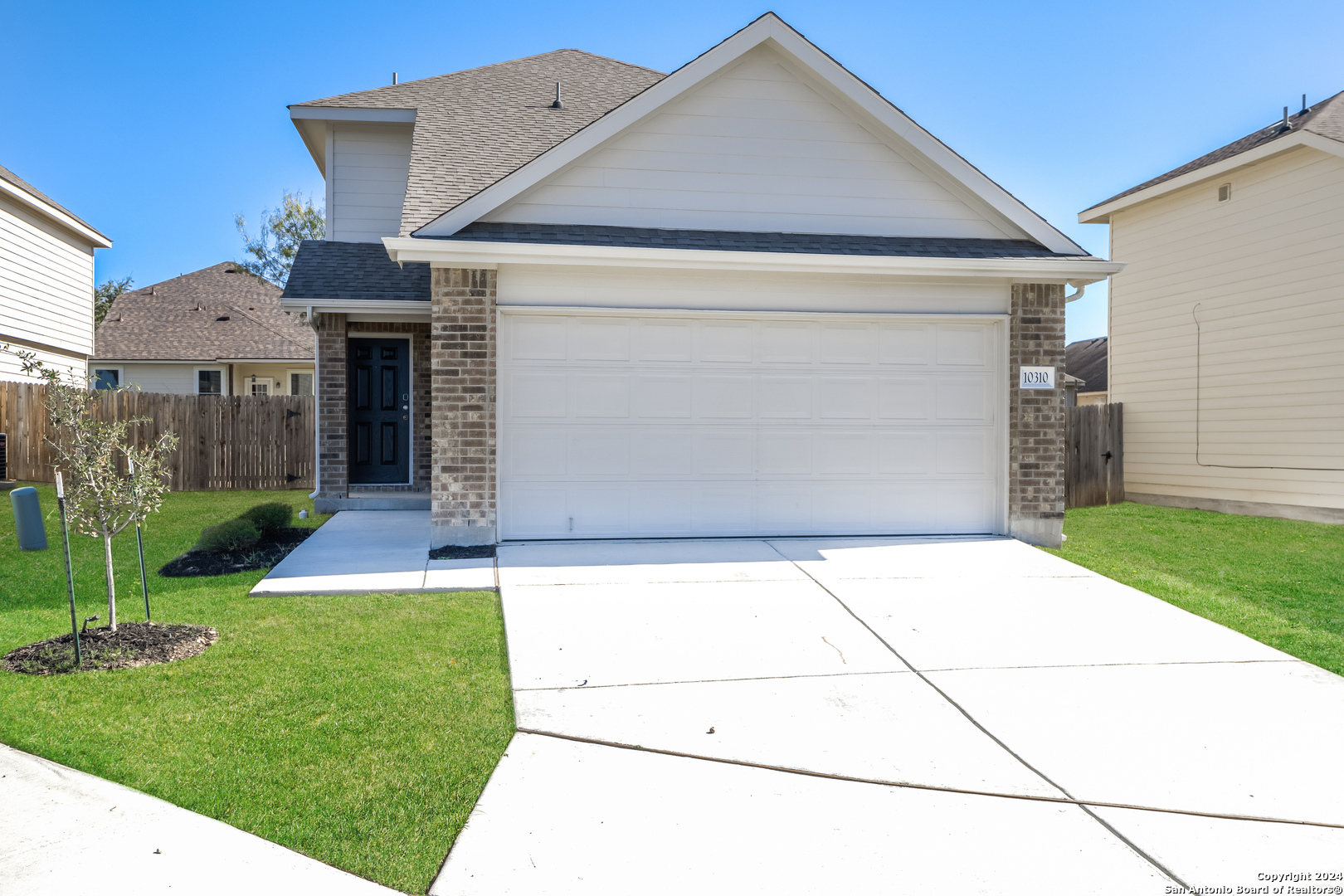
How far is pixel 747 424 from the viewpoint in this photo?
906 centimetres

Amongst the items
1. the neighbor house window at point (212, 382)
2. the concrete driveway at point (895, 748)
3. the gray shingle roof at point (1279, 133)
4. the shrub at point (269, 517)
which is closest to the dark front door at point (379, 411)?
the shrub at point (269, 517)

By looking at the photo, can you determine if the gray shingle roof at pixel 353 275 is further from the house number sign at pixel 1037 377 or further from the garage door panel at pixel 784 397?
the house number sign at pixel 1037 377

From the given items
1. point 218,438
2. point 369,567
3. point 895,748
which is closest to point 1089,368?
point 218,438

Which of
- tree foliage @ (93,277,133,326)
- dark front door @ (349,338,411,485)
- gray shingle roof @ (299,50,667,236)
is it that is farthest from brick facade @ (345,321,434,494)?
tree foliage @ (93,277,133,326)

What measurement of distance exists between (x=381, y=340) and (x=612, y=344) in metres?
4.88

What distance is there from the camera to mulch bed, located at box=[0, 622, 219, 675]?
4.91 m

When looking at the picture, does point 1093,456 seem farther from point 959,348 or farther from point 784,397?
point 784,397

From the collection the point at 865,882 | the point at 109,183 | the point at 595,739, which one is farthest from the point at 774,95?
the point at 109,183

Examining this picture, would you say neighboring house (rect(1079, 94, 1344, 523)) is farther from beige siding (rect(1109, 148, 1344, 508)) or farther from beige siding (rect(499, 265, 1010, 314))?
beige siding (rect(499, 265, 1010, 314))

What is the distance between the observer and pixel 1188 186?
46.3 feet

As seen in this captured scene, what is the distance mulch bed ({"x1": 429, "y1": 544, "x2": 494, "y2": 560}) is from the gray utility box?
10.1 feet

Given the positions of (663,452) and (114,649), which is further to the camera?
(663,452)

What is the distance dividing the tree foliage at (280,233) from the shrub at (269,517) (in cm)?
2637

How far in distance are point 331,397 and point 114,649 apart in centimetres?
698
